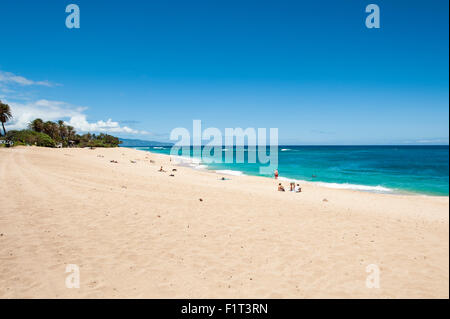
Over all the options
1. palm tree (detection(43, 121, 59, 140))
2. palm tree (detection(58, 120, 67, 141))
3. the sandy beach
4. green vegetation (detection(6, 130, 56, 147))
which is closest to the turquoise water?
the sandy beach

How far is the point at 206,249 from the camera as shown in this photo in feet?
26.2

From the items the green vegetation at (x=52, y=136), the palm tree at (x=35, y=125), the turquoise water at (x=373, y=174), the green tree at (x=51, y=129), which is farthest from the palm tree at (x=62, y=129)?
the turquoise water at (x=373, y=174)

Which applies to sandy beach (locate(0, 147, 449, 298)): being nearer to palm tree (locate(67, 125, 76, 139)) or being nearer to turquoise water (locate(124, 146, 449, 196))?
turquoise water (locate(124, 146, 449, 196))

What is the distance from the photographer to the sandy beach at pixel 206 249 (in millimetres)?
5918

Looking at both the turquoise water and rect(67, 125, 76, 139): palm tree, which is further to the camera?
rect(67, 125, 76, 139): palm tree

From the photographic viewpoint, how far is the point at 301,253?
791 centimetres

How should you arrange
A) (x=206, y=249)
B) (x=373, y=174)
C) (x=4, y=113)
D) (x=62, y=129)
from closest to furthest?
(x=206, y=249)
(x=373, y=174)
(x=4, y=113)
(x=62, y=129)

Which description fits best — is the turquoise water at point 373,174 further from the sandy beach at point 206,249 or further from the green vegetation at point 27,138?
the green vegetation at point 27,138

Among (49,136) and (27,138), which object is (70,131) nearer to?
(49,136)

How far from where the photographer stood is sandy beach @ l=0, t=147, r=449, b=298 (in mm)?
5918

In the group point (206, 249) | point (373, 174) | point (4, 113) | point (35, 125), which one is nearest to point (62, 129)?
point (35, 125)
